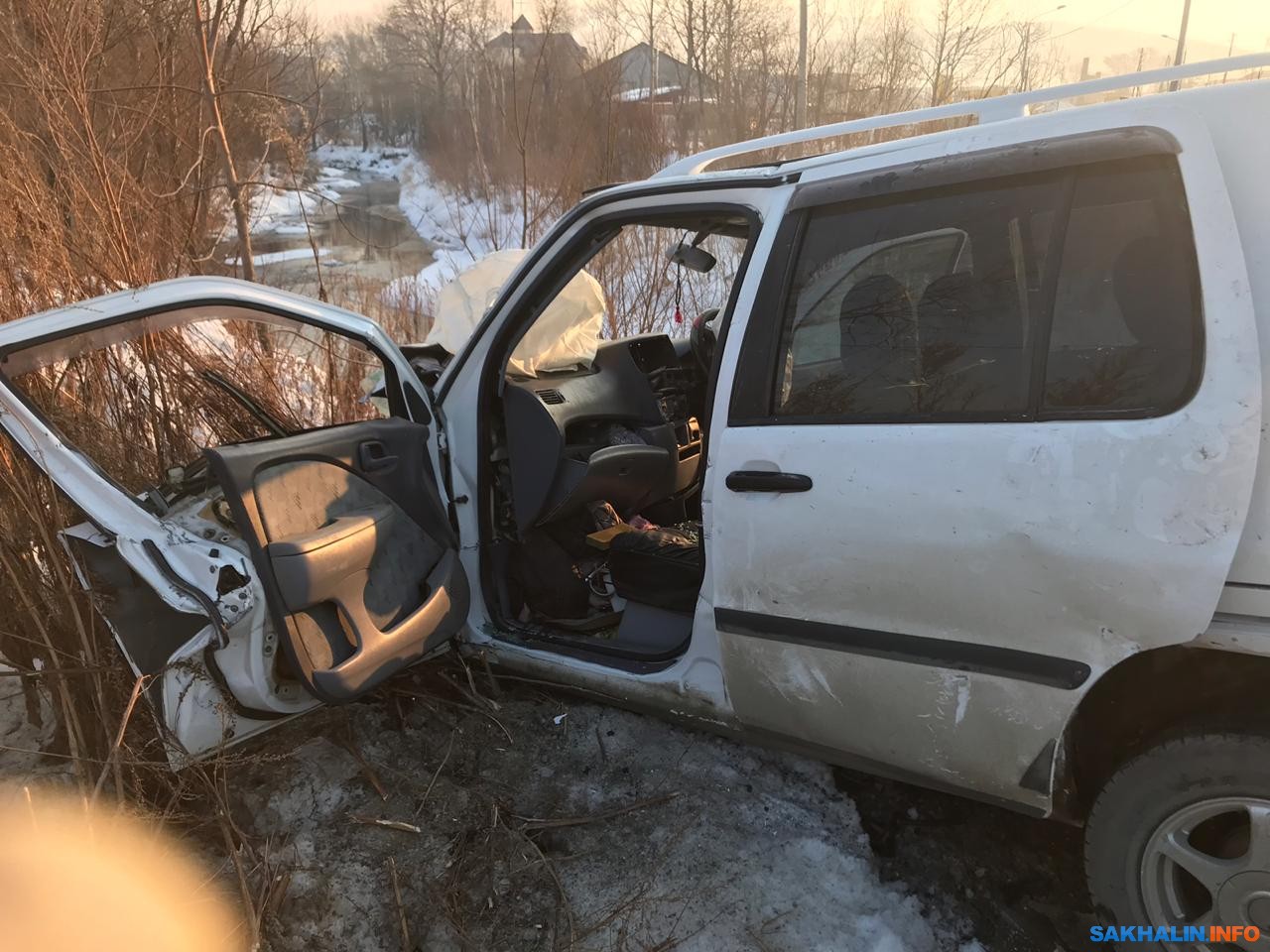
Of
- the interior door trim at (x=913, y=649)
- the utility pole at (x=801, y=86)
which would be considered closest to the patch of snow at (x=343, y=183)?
the utility pole at (x=801, y=86)

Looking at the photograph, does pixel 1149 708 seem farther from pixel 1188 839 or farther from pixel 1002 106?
pixel 1002 106

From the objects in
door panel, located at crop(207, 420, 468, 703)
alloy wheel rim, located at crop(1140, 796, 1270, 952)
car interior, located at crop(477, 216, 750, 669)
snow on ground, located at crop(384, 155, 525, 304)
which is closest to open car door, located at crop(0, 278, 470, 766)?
door panel, located at crop(207, 420, 468, 703)

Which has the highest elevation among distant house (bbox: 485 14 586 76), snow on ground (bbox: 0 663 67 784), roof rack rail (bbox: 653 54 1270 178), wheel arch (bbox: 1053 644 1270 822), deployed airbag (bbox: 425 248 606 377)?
distant house (bbox: 485 14 586 76)

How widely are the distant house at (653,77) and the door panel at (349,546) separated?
7170 mm

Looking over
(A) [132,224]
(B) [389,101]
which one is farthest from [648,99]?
(B) [389,101]

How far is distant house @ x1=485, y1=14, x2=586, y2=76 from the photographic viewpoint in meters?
7.52

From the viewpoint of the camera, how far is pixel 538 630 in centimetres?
288

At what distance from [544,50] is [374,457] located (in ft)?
20.3

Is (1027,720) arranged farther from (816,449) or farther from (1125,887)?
(816,449)

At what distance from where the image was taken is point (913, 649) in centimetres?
182

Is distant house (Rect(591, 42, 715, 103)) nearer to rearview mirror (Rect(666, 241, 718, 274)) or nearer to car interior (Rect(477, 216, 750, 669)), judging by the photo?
car interior (Rect(477, 216, 750, 669))

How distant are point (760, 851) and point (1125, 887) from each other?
0.91m

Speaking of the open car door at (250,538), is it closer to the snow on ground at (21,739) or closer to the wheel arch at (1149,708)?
the snow on ground at (21,739)

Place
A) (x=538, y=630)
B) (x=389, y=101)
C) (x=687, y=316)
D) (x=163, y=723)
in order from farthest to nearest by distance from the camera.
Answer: (x=389, y=101) < (x=687, y=316) < (x=538, y=630) < (x=163, y=723)
